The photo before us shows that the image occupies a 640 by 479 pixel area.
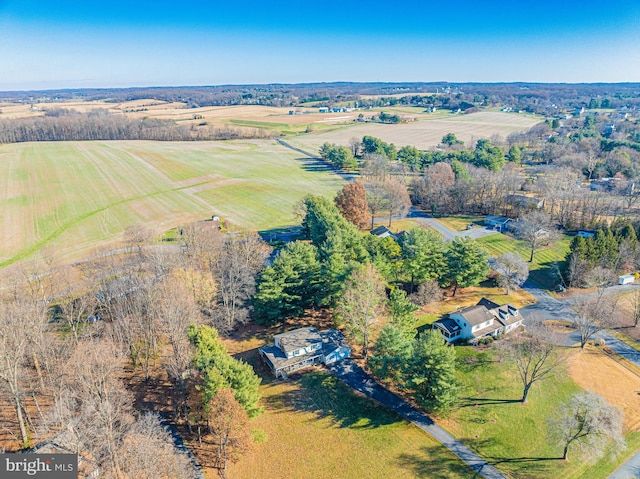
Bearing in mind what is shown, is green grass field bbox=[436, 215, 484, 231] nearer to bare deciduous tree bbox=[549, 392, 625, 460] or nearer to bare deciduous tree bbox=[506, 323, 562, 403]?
bare deciduous tree bbox=[506, 323, 562, 403]

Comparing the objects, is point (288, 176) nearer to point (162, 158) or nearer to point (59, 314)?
point (162, 158)

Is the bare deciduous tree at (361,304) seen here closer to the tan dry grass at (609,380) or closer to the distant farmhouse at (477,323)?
the distant farmhouse at (477,323)

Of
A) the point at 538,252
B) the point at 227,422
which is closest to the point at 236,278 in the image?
the point at 227,422

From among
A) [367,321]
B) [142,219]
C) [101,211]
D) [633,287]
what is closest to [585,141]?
[633,287]

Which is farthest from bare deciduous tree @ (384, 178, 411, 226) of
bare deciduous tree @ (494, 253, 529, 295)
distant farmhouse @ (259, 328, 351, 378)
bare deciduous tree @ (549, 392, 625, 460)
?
bare deciduous tree @ (549, 392, 625, 460)

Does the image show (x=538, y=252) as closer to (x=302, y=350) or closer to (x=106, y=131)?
(x=302, y=350)

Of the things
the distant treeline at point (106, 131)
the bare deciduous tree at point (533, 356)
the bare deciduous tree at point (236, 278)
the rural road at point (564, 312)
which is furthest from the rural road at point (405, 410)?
the distant treeline at point (106, 131)
